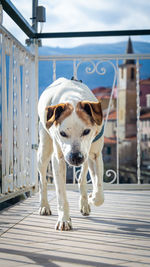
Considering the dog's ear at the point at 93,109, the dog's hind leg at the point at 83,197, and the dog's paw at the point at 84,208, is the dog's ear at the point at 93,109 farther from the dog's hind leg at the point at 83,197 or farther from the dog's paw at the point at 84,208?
the dog's paw at the point at 84,208

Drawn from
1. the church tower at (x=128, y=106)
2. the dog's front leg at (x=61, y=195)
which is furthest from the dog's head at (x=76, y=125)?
the church tower at (x=128, y=106)

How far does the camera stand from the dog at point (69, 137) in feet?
5.40

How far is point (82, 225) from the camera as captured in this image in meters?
1.98

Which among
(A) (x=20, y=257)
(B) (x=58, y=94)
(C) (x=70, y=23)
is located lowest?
(A) (x=20, y=257)

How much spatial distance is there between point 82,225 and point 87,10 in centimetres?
1362

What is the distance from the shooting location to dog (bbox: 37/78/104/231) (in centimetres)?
165

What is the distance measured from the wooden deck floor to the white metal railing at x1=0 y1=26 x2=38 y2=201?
0.95 ft

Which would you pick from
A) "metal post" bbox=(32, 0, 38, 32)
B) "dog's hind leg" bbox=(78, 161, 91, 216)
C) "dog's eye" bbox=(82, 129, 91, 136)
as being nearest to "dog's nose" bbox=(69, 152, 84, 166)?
"dog's eye" bbox=(82, 129, 91, 136)

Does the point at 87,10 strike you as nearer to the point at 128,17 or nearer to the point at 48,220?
the point at 128,17

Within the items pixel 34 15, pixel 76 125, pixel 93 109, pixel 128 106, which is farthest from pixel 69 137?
pixel 128 106

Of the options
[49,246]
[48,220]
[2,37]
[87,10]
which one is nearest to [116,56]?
[2,37]

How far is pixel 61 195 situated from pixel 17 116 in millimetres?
1032

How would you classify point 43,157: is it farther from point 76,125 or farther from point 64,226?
point 76,125

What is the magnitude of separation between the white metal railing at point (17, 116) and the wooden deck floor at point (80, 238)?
0.95 ft
